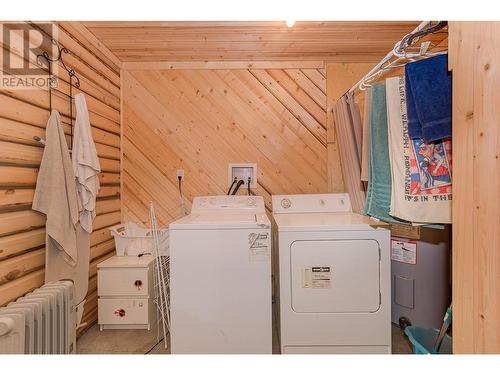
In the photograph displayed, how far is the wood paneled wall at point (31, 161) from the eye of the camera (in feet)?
5.30

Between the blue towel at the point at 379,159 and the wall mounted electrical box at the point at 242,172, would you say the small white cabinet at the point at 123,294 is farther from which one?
the blue towel at the point at 379,159

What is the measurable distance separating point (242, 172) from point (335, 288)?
152 cm

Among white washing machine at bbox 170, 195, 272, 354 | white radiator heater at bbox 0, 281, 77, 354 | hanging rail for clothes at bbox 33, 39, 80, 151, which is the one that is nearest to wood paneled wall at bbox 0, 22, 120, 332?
hanging rail for clothes at bbox 33, 39, 80, 151

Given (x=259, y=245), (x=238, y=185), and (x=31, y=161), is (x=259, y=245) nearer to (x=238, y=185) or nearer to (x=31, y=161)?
(x=238, y=185)

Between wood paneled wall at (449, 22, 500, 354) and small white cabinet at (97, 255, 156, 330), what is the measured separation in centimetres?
214

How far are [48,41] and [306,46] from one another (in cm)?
208

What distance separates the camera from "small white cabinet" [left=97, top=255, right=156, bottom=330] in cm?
233

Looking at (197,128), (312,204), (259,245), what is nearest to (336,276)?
(259,245)

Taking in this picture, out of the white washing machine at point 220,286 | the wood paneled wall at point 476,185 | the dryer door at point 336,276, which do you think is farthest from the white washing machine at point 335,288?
the wood paneled wall at point 476,185

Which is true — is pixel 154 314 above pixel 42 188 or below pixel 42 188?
below
